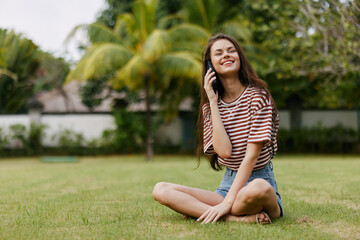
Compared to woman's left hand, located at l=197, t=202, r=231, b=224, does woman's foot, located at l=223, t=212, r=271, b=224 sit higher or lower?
lower

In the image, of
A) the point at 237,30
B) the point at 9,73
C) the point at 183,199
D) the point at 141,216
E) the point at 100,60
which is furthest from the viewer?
the point at 237,30

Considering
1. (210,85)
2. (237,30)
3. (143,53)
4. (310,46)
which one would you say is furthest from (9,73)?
(210,85)

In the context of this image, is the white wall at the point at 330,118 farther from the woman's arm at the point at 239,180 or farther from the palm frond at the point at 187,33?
the woman's arm at the point at 239,180

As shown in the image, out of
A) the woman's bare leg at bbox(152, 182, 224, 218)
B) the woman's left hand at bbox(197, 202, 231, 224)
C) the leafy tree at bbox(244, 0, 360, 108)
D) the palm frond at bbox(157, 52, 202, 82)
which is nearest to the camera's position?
the woman's left hand at bbox(197, 202, 231, 224)

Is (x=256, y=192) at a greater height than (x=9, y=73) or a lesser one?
lesser

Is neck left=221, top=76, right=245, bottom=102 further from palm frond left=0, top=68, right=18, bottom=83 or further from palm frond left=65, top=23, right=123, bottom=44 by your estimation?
palm frond left=0, top=68, right=18, bottom=83

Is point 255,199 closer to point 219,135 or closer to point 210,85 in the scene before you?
point 219,135

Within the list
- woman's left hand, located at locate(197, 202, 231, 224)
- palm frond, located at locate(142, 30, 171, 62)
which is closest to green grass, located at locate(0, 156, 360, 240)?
woman's left hand, located at locate(197, 202, 231, 224)

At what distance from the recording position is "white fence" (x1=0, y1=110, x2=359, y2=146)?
56.7ft

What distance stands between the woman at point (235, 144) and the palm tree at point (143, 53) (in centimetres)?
906

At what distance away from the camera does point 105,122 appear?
17719mm

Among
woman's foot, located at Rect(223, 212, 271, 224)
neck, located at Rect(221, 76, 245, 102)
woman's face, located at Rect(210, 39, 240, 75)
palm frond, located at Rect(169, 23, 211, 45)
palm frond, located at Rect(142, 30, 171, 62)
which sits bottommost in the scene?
woman's foot, located at Rect(223, 212, 271, 224)

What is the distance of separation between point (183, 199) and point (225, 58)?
1154 mm

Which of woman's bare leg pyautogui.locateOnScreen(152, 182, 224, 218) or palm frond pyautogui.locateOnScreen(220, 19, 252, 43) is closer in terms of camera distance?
woman's bare leg pyautogui.locateOnScreen(152, 182, 224, 218)
